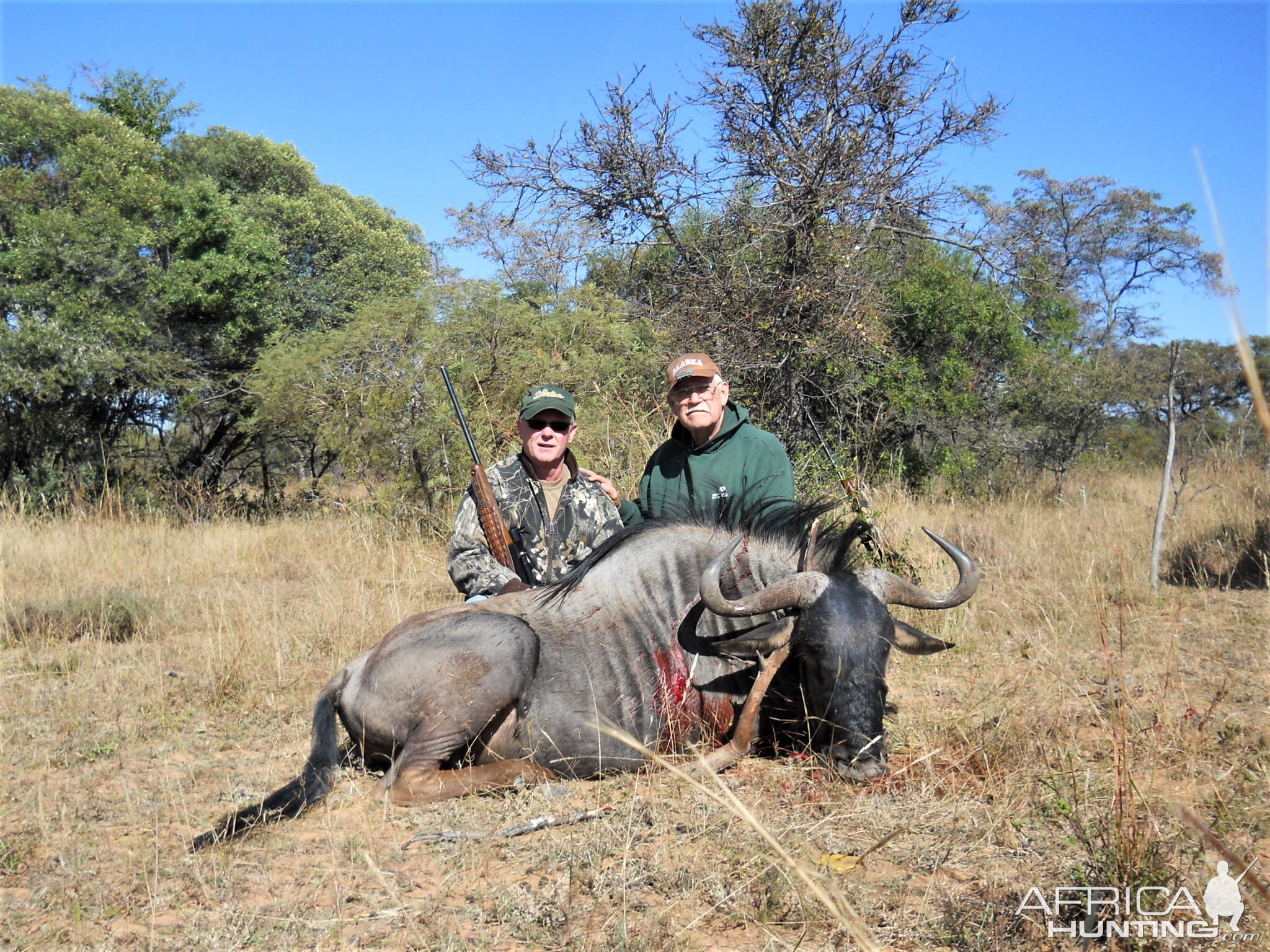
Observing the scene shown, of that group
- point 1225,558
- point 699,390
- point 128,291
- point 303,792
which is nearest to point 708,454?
point 699,390

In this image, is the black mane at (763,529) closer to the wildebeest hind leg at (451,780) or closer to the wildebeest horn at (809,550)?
the wildebeest horn at (809,550)

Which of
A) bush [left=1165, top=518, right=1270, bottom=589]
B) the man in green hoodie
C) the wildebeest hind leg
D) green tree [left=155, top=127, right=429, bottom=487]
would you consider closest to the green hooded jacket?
the man in green hoodie

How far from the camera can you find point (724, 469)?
493 centimetres

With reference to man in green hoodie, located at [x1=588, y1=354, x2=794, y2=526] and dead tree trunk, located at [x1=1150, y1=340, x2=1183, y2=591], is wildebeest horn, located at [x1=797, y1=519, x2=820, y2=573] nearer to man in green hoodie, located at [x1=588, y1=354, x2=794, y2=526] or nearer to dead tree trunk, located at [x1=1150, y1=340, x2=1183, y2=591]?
man in green hoodie, located at [x1=588, y1=354, x2=794, y2=526]

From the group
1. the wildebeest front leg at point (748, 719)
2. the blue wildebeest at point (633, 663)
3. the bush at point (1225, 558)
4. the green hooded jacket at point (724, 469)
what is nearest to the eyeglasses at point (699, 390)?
the green hooded jacket at point (724, 469)

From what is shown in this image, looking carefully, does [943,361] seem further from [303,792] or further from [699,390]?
[303,792]

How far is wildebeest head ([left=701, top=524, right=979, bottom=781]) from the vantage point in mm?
3732

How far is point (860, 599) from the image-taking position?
395cm

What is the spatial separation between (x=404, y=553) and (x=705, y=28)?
6.72 meters

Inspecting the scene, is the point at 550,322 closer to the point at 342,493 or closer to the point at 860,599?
the point at 342,493

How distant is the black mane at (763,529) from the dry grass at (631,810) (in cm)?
90

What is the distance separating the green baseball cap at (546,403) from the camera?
478 centimetres

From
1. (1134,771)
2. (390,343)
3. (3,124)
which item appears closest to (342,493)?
(390,343)

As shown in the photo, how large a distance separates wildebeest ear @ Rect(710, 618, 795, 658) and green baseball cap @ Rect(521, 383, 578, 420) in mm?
1522
